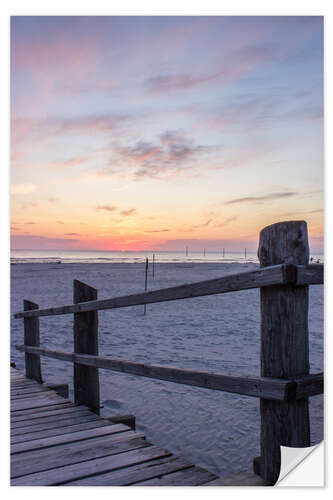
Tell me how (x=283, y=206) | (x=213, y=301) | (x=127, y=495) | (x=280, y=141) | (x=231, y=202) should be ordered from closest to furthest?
(x=127, y=495), (x=280, y=141), (x=283, y=206), (x=231, y=202), (x=213, y=301)

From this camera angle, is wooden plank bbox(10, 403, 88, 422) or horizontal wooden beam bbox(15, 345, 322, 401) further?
wooden plank bbox(10, 403, 88, 422)

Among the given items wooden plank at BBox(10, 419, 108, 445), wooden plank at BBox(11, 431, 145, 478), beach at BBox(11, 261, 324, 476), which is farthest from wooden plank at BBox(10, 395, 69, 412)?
beach at BBox(11, 261, 324, 476)

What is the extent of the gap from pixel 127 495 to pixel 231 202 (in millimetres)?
4264

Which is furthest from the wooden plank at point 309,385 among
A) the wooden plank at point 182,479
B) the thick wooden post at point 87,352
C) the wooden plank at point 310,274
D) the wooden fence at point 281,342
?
the thick wooden post at point 87,352

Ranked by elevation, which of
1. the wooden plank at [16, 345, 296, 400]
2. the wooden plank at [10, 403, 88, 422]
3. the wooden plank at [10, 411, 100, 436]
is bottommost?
the wooden plank at [10, 403, 88, 422]

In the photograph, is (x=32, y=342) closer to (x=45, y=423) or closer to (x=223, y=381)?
(x=45, y=423)

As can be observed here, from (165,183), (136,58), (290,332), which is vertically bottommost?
(290,332)

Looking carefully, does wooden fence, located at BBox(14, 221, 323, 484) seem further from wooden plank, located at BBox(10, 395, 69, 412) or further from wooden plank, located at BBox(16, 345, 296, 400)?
wooden plank, located at BBox(10, 395, 69, 412)

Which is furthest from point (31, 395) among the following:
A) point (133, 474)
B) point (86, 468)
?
point (133, 474)

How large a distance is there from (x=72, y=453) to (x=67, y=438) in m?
0.26

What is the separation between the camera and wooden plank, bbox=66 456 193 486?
2.21 m

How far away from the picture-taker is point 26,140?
466 cm
